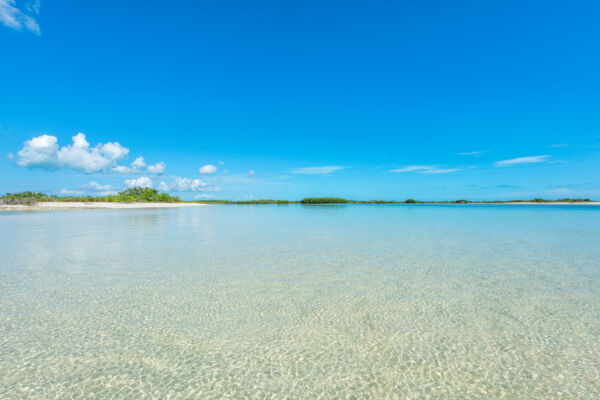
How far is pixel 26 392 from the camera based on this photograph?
2557mm

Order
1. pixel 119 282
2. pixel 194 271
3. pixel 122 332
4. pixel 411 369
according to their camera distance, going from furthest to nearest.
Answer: pixel 194 271 → pixel 119 282 → pixel 122 332 → pixel 411 369

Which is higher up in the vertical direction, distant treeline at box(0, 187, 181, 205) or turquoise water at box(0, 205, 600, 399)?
distant treeline at box(0, 187, 181, 205)

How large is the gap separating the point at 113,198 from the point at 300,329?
9425 centimetres

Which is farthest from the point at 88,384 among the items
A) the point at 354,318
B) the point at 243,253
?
the point at 243,253

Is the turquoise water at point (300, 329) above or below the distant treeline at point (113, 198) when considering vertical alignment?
below

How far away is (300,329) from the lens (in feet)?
12.4

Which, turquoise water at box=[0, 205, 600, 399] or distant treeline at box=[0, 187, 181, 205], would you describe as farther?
distant treeline at box=[0, 187, 181, 205]

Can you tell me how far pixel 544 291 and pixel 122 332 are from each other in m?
7.29

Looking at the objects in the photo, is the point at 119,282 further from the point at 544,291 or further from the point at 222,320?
the point at 544,291

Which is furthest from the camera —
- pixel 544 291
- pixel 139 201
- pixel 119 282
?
pixel 139 201

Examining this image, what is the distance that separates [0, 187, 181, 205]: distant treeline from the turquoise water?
220 ft

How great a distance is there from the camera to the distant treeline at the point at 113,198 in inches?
2123

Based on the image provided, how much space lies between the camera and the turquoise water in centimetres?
270

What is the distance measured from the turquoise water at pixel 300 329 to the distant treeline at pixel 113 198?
67.1 metres
